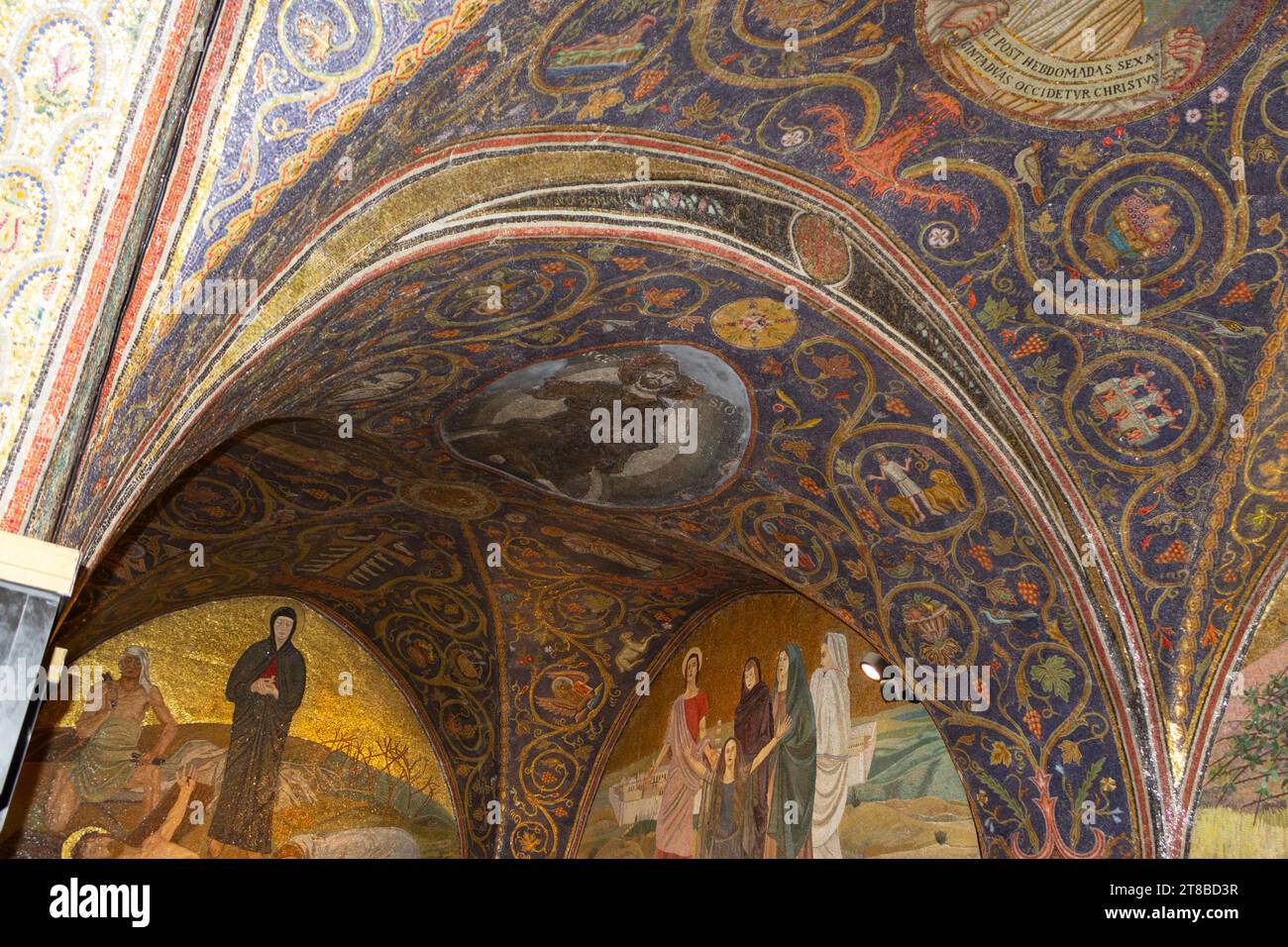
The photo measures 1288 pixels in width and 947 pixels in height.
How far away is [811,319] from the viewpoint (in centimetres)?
844

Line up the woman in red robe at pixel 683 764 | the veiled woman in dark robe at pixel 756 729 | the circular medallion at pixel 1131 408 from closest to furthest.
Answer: the circular medallion at pixel 1131 408 < the veiled woman in dark robe at pixel 756 729 < the woman in red robe at pixel 683 764

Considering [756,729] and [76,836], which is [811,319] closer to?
[756,729]

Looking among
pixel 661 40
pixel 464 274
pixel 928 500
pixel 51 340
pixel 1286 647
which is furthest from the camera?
pixel 928 500

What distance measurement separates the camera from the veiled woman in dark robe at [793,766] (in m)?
10.3

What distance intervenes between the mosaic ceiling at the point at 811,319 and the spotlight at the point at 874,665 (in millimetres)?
270

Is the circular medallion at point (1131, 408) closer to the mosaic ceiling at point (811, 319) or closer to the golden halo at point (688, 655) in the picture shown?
the mosaic ceiling at point (811, 319)

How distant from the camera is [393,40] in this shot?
5.57m

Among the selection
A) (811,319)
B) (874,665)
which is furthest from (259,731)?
(811,319)

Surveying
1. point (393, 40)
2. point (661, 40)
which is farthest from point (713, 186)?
point (393, 40)

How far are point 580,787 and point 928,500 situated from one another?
16.7ft

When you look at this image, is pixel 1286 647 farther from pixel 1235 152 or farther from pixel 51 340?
pixel 51 340

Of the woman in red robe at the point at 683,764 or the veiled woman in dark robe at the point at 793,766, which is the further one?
the woman in red robe at the point at 683,764

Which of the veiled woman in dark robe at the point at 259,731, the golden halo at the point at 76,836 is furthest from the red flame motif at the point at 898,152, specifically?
the golden halo at the point at 76,836

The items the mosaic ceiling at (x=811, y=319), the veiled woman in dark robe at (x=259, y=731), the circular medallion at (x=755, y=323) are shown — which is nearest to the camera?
the mosaic ceiling at (x=811, y=319)
